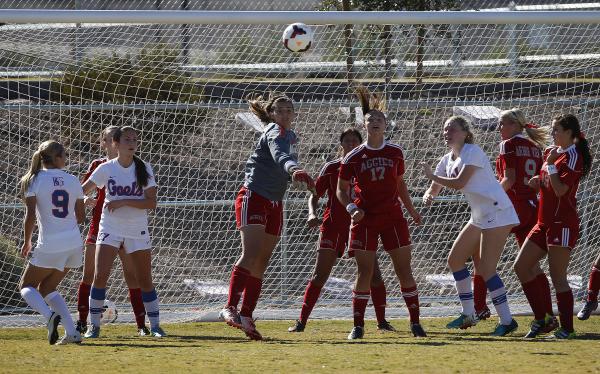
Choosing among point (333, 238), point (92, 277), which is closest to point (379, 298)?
point (333, 238)

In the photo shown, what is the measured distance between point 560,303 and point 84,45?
232 inches

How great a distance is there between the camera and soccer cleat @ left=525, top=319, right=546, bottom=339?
26.5ft

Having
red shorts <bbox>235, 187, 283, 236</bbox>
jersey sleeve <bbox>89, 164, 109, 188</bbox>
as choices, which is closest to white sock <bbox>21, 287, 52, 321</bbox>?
jersey sleeve <bbox>89, 164, 109, 188</bbox>

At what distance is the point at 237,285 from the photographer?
7.81 m

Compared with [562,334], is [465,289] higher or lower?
higher

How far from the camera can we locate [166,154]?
11.4 metres

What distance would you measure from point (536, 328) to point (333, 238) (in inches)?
73.4

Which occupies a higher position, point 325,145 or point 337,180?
point 325,145

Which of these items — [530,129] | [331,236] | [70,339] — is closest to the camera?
[70,339]

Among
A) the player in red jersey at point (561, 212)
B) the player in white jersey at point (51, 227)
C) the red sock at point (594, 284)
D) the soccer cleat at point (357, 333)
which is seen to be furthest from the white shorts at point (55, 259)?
the red sock at point (594, 284)

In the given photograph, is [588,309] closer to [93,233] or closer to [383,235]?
[383,235]

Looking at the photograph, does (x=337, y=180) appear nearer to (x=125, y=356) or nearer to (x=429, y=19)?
(x=429, y=19)

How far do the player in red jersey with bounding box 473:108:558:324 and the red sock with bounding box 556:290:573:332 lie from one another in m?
0.40

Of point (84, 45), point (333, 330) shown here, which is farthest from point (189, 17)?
point (333, 330)
